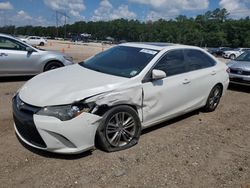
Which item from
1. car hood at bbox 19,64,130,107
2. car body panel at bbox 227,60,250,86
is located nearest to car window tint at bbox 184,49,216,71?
car hood at bbox 19,64,130,107

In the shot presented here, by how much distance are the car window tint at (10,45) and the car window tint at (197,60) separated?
5220mm

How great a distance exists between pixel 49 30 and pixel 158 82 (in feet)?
453

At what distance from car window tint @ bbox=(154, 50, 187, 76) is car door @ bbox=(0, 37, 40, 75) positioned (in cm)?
497

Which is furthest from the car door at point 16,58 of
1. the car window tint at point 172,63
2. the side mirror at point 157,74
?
the side mirror at point 157,74

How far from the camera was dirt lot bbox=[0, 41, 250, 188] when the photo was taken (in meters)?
3.43

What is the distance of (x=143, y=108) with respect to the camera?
439 centimetres

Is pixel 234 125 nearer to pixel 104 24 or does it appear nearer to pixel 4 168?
pixel 4 168

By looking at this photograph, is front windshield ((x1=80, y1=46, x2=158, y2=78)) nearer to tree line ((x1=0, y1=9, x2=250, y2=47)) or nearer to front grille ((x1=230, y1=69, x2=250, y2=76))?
front grille ((x1=230, y1=69, x2=250, y2=76))

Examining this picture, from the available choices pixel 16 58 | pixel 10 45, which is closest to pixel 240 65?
pixel 16 58

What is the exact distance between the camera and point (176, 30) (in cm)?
10744

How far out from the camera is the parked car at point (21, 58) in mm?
8273

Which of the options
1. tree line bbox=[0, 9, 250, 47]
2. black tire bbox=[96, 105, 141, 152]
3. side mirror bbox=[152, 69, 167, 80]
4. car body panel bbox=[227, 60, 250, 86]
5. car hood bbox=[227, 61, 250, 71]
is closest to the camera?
black tire bbox=[96, 105, 141, 152]

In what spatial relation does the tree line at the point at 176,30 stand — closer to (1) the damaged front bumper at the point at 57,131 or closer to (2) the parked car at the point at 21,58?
(2) the parked car at the point at 21,58

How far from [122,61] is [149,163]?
1.80m
